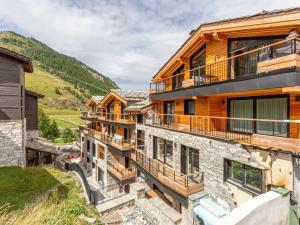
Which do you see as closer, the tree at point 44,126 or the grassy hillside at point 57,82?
the tree at point 44,126

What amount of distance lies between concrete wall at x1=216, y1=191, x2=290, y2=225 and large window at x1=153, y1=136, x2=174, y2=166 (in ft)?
30.8

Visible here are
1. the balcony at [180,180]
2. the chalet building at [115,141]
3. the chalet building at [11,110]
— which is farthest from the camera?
the chalet building at [115,141]

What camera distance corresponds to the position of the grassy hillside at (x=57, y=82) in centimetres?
10243


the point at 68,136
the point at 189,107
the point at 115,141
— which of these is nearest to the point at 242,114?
the point at 189,107

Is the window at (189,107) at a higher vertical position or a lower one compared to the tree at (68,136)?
higher

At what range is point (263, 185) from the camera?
8641 mm

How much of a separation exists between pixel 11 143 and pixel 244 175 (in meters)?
19.3

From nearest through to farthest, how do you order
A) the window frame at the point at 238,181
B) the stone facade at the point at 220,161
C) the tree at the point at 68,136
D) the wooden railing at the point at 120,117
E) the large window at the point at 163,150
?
1. the window frame at the point at 238,181
2. the stone facade at the point at 220,161
3. the large window at the point at 163,150
4. the wooden railing at the point at 120,117
5. the tree at the point at 68,136

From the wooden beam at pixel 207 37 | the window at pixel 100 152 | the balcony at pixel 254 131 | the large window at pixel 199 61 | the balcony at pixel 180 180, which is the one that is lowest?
the window at pixel 100 152

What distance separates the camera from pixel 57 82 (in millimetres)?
133375

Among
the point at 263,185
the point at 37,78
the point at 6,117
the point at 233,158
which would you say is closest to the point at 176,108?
the point at 233,158

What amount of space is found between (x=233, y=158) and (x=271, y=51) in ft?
17.5

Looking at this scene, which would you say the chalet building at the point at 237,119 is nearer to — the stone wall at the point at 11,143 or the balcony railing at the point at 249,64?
the balcony railing at the point at 249,64

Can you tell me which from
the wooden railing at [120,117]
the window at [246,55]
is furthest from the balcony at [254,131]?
the wooden railing at [120,117]
